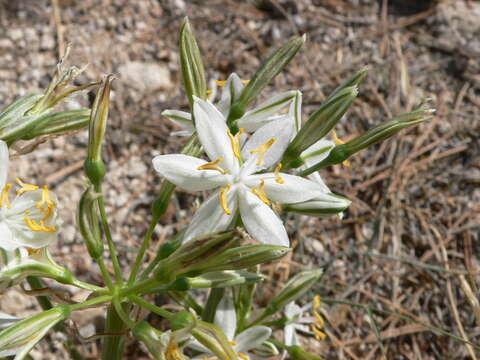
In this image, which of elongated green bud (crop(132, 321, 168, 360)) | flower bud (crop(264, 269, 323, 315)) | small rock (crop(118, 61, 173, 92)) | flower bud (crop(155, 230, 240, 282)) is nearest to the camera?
flower bud (crop(155, 230, 240, 282))

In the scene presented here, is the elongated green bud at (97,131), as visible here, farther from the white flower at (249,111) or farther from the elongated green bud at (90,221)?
the white flower at (249,111)

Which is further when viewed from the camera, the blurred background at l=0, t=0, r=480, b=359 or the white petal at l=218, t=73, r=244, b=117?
the blurred background at l=0, t=0, r=480, b=359

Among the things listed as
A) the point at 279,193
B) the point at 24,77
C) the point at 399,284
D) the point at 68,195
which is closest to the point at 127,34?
the point at 24,77

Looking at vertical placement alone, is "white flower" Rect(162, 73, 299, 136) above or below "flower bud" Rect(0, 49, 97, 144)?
below

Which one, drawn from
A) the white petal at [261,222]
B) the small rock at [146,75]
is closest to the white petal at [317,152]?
the white petal at [261,222]

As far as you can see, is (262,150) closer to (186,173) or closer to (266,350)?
(186,173)

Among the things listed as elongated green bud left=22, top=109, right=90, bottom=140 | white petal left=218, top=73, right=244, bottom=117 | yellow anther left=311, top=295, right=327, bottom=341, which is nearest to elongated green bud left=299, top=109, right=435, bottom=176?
white petal left=218, top=73, right=244, bottom=117

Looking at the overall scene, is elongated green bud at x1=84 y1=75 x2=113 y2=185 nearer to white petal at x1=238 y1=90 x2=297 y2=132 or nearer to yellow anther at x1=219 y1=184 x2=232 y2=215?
yellow anther at x1=219 y1=184 x2=232 y2=215

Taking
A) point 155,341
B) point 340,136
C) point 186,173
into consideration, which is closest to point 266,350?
point 155,341
